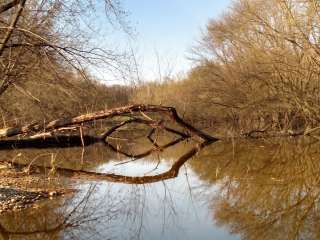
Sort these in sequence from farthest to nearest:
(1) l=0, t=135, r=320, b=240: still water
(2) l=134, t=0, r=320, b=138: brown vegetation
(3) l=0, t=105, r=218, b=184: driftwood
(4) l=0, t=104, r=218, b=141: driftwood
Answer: (2) l=134, t=0, r=320, b=138: brown vegetation
(4) l=0, t=104, r=218, b=141: driftwood
(3) l=0, t=105, r=218, b=184: driftwood
(1) l=0, t=135, r=320, b=240: still water

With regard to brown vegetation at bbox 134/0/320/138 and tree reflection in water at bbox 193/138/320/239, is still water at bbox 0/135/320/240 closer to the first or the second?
tree reflection in water at bbox 193/138/320/239

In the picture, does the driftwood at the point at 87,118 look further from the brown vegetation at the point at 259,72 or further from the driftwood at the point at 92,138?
the brown vegetation at the point at 259,72

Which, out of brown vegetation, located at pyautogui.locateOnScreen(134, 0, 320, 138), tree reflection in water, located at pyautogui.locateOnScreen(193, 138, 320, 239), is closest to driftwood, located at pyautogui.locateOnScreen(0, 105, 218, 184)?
tree reflection in water, located at pyautogui.locateOnScreen(193, 138, 320, 239)

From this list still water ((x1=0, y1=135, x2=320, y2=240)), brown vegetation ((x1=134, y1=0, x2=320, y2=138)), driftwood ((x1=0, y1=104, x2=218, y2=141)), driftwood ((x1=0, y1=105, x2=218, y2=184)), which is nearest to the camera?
still water ((x1=0, y1=135, x2=320, y2=240))

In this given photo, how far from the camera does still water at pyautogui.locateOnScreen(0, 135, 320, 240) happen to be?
15.6 feet

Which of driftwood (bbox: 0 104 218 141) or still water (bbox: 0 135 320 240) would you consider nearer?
still water (bbox: 0 135 320 240)

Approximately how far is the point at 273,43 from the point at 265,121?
14.9ft

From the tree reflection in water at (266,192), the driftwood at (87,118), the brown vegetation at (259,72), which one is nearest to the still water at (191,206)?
the tree reflection in water at (266,192)

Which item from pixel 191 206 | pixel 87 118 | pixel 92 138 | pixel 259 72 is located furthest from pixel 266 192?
pixel 259 72

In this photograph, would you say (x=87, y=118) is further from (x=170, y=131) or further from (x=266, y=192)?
(x=266, y=192)

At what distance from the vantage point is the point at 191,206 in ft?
19.7

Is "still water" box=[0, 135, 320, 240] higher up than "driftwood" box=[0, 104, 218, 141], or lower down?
lower down

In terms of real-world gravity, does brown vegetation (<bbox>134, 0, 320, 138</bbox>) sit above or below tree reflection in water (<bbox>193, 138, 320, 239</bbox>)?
above

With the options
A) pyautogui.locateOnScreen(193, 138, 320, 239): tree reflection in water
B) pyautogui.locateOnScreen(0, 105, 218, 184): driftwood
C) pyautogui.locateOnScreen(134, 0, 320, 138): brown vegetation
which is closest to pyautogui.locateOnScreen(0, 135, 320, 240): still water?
pyautogui.locateOnScreen(193, 138, 320, 239): tree reflection in water
